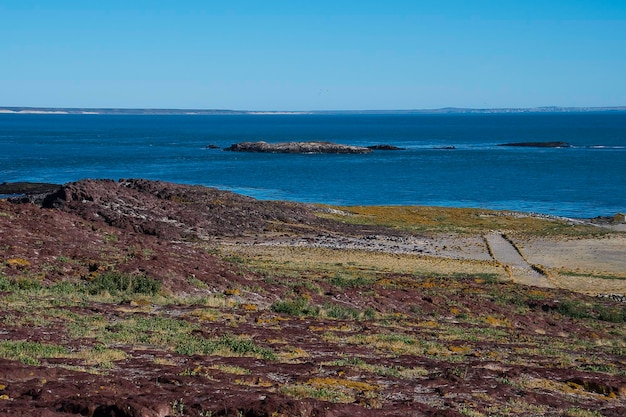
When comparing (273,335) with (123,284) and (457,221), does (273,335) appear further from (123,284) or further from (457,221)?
(457,221)

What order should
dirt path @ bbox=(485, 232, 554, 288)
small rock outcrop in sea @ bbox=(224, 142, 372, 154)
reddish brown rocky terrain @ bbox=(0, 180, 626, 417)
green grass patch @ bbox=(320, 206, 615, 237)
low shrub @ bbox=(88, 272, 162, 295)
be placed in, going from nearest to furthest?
reddish brown rocky terrain @ bbox=(0, 180, 626, 417), low shrub @ bbox=(88, 272, 162, 295), dirt path @ bbox=(485, 232, 554, 288), green grass patch @ bbox=(320, 206, 615, 237), small rock outcrop in sea @ bbox=(224, 142, 372, 154)

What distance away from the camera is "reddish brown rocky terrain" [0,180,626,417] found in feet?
42.0

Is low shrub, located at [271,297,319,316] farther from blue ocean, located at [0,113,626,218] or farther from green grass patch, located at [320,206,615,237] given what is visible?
blue ocean, located at [0,113,626,218]

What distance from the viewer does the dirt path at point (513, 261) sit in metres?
42.3

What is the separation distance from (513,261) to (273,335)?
33.6 metres

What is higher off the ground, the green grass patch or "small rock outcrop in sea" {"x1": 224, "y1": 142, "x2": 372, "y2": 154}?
"small rock outcrop in sea" {"x1": 224, "y1": 142, "x2": 372, "y2": 154}

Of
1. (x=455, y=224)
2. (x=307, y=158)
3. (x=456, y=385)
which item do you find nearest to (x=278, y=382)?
(x=456, y=385)

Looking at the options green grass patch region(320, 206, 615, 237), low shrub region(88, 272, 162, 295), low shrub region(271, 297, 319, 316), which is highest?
low shrub region(88, 272, 162, 295)

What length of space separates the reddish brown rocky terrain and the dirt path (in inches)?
93.9

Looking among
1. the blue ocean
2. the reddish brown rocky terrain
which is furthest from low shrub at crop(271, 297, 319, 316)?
the blue ocean

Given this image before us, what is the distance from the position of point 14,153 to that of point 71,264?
13617cm

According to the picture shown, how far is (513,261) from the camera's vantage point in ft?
164

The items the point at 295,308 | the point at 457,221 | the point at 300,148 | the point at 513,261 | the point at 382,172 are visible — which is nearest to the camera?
the point at 295,308

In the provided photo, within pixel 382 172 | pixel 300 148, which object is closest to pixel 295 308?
pixel 382 172
